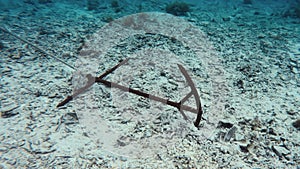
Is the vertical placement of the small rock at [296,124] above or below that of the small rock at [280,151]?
above

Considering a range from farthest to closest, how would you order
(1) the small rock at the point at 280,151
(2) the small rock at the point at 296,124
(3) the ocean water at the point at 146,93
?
(2) the small rock at the point at 296,124, (1) the small rock at the point at 280,151, (3) the ocean water at the point at 146,93

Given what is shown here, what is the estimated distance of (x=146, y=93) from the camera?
10.3ft

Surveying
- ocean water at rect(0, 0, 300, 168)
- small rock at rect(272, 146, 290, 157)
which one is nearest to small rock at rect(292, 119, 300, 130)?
ocean water at rect(0, 0, 300, 168)

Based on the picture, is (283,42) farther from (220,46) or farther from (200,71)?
(200,71)

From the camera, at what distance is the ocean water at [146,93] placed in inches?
105

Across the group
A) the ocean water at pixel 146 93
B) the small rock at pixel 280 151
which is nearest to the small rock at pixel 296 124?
the ocean water at pixel 146 93

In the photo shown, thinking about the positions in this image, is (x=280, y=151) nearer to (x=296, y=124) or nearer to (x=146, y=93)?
(x=296, y=124)

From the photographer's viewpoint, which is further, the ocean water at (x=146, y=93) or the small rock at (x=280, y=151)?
the small rock at (x=280, y=151)

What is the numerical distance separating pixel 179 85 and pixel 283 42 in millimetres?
4452

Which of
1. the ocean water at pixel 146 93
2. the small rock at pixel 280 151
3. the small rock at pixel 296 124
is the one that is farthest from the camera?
the small rock at pixel 296 124

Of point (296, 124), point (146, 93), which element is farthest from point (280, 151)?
point (146, 93)

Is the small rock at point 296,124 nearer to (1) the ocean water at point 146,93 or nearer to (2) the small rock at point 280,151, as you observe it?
(1) the ocean water at point 146,93

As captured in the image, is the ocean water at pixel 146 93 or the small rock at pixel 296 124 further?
the small rock at pixel 296 124

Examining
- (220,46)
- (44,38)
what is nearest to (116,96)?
(44,38)
